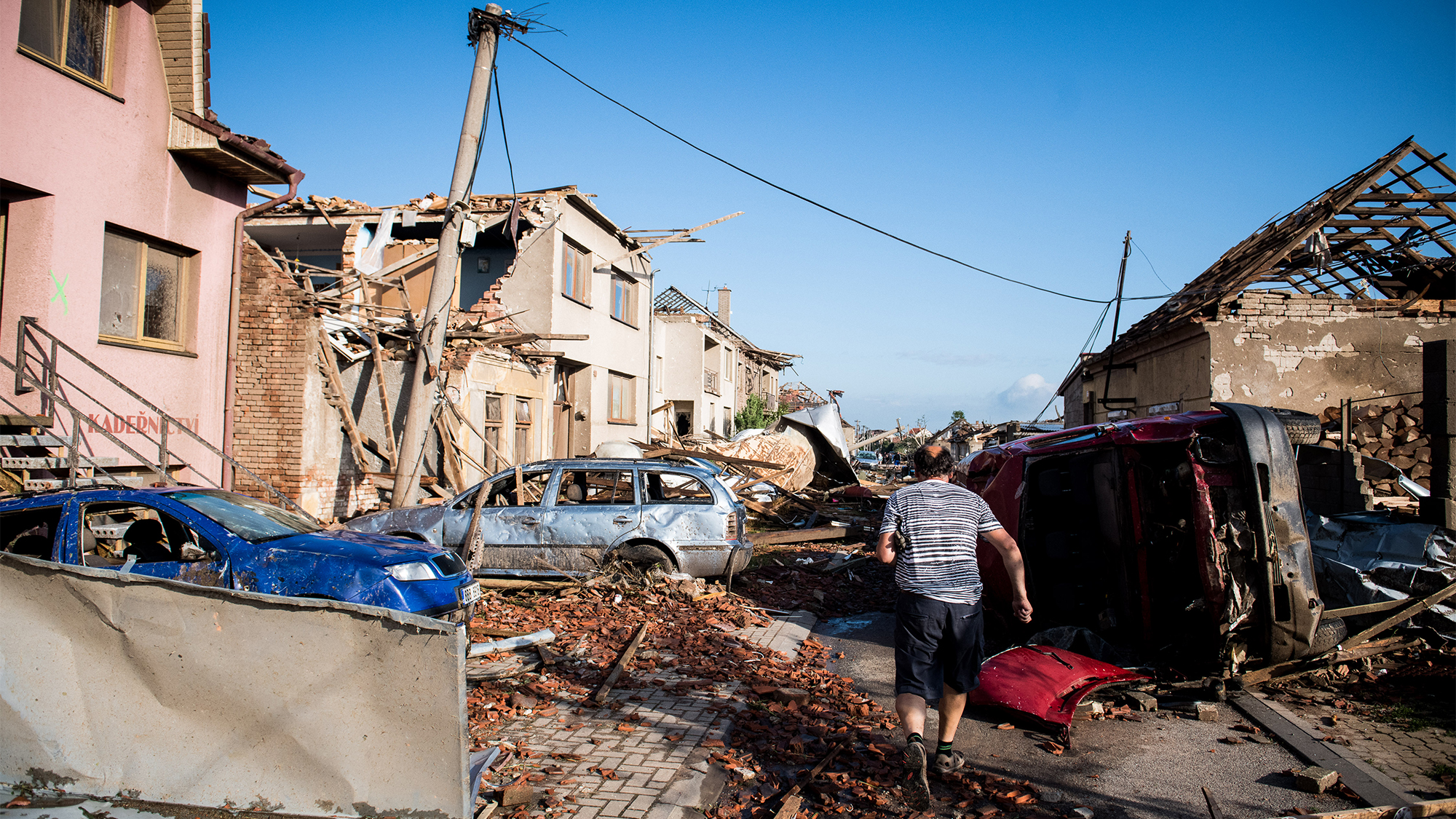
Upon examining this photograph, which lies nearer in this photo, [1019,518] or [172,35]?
[1019,518]

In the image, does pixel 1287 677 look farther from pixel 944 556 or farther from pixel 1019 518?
pixel 944 556

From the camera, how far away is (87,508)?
5926mm

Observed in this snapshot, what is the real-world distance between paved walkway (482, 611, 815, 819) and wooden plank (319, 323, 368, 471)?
860 cm

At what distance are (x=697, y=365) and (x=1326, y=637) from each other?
1216 inches

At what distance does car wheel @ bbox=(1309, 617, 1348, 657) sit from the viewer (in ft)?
18.3

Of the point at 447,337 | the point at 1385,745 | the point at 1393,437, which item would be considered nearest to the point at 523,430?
the point at 447,337

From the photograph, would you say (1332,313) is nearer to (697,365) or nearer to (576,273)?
(576,273)

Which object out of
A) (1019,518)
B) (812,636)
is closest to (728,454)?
(812,636)

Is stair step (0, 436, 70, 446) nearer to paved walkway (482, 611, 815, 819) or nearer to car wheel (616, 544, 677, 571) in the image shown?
car wheel (616, 544, 677, 571)

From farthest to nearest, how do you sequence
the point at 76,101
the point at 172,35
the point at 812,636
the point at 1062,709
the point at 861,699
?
1. the point at 172,35
2. the point at 76,101
3. the point at 812,636
4. the point at 861,699
5. the point at 1062,709

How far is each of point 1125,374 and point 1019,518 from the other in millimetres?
13974

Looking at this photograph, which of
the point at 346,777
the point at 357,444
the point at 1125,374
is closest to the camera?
the point at 346,777

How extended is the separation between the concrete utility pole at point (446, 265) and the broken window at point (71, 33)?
404 centimetres

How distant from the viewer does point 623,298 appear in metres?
23.3
